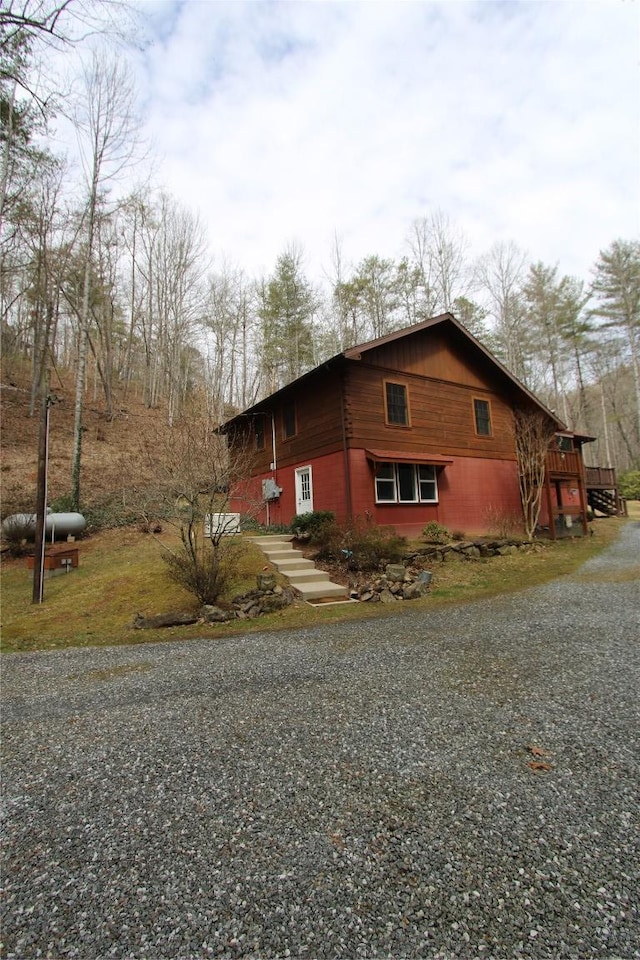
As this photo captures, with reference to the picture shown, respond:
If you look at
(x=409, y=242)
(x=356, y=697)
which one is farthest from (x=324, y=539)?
(x=409, y=242)

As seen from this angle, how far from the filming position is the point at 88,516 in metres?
14.2

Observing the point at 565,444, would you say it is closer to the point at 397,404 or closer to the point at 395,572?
the point at 397,404

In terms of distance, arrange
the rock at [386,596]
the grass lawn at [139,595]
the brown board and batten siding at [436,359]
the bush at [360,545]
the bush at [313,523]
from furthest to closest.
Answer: the brown board and batten siding at [436,359] → the bush at [313,523] → the bush at [360,545] → the rock at [386,596] → the grass lawn at [139,595]

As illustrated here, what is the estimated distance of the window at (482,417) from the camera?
49.4 feet

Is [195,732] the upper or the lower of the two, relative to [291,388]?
lower

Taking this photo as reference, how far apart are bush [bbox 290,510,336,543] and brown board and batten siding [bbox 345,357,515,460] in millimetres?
Result: 2092

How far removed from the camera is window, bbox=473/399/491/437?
1505 cm

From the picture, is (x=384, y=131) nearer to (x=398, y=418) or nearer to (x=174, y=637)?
(x=398, y=418)

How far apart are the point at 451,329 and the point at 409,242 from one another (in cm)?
1188

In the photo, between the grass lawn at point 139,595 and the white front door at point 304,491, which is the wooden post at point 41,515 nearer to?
the grass lawn at point 139,595

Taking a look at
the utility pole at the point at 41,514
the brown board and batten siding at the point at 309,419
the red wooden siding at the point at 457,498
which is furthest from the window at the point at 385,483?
the utility pole at the point at 41,514

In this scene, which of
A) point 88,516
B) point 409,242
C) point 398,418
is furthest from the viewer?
point 409,242

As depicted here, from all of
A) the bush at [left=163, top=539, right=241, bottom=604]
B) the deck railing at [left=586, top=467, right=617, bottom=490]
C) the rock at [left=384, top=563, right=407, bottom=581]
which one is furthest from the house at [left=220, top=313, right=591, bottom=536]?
the deck railing at [left=586, top=467, right=617, bottom=490]

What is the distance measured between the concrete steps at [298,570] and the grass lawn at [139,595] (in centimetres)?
38
